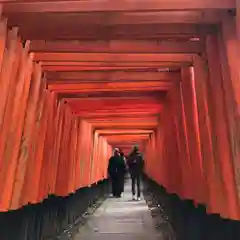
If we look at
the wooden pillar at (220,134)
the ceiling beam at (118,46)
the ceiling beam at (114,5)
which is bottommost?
the wooden pillar at (220,134)

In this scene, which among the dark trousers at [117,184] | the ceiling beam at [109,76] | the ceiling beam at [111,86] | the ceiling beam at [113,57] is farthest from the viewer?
the dark trousers at [117,184]

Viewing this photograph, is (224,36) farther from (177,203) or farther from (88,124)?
(88,124)

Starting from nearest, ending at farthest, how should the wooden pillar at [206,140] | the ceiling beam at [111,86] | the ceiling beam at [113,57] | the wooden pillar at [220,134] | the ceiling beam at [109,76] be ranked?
the wooden pillar at [220,134] < the wooden pillar at [206,140] < the ceiling beam at [113,57] < the ceiling beam at [109,76] < the ceiling beam at [111,86]

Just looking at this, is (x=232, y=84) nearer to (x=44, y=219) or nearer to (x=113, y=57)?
(x=113, y=57)

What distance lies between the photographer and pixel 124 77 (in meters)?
3.46

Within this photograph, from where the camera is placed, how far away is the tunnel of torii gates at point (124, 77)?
7.13 ft

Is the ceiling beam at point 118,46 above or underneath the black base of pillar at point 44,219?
above

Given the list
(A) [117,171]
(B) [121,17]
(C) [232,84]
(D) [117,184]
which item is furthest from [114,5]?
(D) [117,184]

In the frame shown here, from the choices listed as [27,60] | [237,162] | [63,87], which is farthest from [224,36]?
[63,87]

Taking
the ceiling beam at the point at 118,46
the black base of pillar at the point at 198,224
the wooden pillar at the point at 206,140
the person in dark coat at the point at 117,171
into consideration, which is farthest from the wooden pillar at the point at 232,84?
the person in dark coat at the point at 117,171

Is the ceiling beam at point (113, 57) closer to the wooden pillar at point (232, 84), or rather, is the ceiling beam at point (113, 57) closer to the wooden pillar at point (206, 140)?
the wooden pillar at point (206, 140)

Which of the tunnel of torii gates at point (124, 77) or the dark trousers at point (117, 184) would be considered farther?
the dark trousers at point (117, 184)

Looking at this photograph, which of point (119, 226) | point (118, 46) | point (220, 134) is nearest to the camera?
point (220, 134)

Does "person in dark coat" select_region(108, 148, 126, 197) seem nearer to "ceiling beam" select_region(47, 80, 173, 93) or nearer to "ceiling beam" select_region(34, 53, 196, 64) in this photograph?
"ceiling beam" select_region(47, 80, 173, 93)
